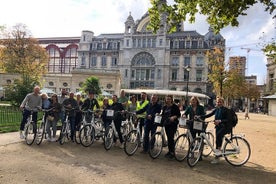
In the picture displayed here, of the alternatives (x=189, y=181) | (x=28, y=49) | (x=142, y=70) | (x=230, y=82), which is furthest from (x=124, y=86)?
(x=189, y=181)

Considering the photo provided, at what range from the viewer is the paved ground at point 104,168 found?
6.29 m

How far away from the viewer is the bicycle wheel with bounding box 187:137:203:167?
7.94 m

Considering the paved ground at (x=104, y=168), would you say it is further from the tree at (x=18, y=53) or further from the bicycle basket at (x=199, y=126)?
the tree at (x=18, y=53)

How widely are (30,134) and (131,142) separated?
137 inches

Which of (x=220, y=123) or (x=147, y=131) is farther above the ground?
(x=220, y=123)

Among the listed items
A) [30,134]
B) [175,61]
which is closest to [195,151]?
[30,134]

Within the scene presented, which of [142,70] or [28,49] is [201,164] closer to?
[28,49]

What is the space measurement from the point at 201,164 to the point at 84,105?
16.9 ft

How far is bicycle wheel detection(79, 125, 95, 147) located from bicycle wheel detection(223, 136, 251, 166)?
14.0 feet

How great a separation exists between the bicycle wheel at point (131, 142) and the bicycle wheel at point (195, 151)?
1803 millimetres

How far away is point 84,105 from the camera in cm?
1142

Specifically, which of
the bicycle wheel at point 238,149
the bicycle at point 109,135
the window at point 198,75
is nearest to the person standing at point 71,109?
the bicycle at point 109,135

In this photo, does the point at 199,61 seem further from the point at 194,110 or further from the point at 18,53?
the point at 194,110

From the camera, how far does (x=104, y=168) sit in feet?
23.5
